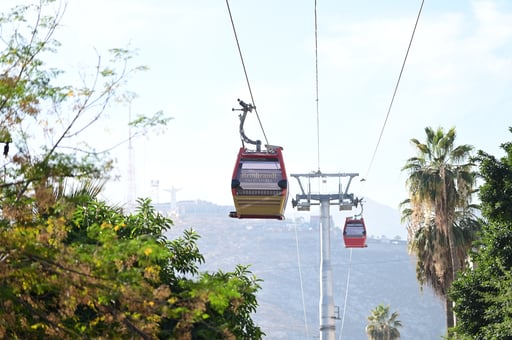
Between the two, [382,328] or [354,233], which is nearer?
[354,233]

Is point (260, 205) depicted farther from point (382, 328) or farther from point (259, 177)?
point (382, 328)

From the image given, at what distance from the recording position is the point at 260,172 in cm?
2427

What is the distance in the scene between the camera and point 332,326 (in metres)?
42.8

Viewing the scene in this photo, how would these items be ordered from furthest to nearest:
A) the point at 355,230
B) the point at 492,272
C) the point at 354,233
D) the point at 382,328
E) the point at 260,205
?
the point at 382,328 < the point at 355,230 < the point at 354,233 < the point at 492,272 < the point at 260,205

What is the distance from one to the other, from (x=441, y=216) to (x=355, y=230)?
7.17m

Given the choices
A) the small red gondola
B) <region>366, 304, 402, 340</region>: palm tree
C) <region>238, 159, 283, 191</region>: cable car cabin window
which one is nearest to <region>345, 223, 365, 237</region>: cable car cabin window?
the small red gondola

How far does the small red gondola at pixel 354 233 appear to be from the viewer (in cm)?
5103

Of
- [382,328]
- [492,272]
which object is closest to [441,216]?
[492,272]

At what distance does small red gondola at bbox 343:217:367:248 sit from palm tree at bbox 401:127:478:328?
4.36 m

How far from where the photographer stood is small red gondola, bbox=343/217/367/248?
5103 centimetres

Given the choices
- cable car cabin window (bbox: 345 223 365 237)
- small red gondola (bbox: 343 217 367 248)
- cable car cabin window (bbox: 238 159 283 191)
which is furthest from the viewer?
cable car cabin window (bbox: 345 223 365 237)

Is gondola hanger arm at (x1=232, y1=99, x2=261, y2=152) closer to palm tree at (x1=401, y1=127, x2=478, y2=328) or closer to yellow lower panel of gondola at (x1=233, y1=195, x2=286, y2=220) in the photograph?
yellow lower panel of gondola at (x1=233, y1=195, x2=286, y2=220)

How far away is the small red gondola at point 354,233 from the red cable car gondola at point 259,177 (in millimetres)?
26082

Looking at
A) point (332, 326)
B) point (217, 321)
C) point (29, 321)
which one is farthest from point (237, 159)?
point (332, 326)
